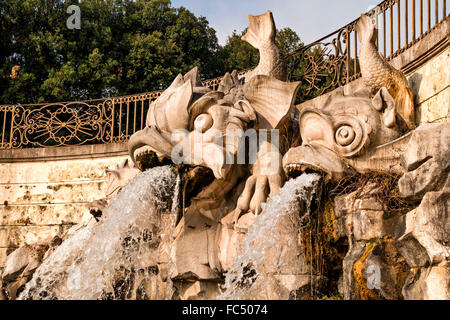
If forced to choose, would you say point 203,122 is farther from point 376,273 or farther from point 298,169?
point 376,273

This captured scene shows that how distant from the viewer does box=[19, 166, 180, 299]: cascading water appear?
534cm

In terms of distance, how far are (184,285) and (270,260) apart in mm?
1081

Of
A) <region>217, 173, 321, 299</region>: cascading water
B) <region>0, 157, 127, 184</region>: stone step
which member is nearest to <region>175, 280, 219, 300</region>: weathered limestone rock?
<region>217, 173, 321, 299</region>: cascading water

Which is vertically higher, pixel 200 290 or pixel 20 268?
pixel 20 268

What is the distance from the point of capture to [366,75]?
5.10 m

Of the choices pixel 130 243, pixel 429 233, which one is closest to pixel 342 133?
pixel 429 233

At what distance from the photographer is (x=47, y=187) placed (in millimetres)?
9109

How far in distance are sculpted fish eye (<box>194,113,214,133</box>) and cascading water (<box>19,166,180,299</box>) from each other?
Result: 16.2 inches

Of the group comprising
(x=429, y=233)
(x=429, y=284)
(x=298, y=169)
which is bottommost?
(x=429, y=284)

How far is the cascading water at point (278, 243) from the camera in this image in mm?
4629

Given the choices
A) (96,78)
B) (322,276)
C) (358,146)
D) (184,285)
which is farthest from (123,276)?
(96,78)

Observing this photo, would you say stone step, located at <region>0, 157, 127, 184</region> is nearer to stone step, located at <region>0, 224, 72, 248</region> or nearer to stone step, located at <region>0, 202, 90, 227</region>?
stone step, located at <region>0, 202, 90, 227</region>

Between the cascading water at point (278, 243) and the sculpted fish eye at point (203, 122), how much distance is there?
881mm

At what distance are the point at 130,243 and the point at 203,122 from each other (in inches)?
51.1
